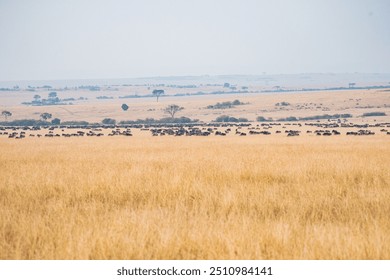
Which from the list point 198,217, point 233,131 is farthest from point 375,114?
point 198,217

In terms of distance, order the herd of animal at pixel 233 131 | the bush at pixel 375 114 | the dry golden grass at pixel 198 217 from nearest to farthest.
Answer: the dry golden grass at pixel 198 217, the herd of animal at pixel 233 131, the bush at pixel 375 114

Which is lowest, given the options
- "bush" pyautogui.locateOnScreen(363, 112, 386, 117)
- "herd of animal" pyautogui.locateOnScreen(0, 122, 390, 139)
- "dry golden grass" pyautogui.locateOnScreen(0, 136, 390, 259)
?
"dry golden grass" pyautogui.locateOnScreen(0, 136, 390, 259)

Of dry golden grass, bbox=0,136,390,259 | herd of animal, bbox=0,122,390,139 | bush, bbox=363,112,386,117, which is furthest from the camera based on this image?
bush, bbox=363,112,386,117

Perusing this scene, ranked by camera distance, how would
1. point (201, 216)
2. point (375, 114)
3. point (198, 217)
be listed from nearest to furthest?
1. point (198, 217)
2. point (201, 216)
3. point (375, 114)

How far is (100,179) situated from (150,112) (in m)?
118

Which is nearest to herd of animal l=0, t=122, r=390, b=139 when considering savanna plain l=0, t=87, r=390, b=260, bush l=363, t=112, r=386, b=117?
bush l=363, t=112, r=386, b=117

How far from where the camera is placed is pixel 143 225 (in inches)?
212

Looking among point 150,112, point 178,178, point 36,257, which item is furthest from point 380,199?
point 150,112

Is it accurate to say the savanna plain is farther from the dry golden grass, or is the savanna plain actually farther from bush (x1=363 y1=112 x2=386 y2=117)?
bush (x1=363 y1=112 x2=386 y2=117)

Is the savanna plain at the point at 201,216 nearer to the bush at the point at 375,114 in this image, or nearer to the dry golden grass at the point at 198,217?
the dry golden grass at the point at 198,217

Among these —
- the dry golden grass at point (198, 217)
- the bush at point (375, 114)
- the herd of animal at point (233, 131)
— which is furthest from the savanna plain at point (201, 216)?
the bush at point (375, 114)

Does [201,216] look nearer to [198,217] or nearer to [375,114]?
[198,217]

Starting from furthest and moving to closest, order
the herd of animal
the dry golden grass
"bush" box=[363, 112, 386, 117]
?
"bush" box=[363, 112, 386, 117] < the herd of animal < the dry golden grass

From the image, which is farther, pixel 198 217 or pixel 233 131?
pixel 233 131
